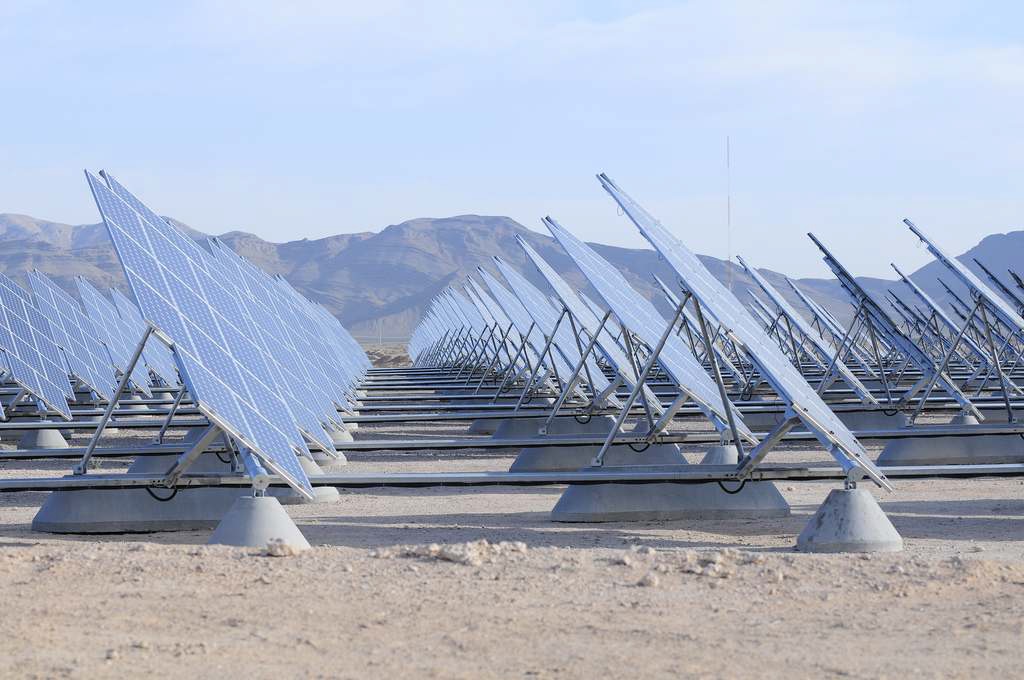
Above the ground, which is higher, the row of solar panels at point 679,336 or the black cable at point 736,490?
the row of solar panels at point 679,336

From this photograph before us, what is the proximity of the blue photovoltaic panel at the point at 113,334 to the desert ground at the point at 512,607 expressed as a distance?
16.1 meters

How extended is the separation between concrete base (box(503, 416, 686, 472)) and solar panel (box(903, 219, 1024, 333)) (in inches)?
140

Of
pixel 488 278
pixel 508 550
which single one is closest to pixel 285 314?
pixel 488 278

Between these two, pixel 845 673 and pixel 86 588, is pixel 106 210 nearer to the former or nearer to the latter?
pixel 86 588

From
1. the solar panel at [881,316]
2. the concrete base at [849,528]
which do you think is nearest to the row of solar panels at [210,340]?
the concrete base at [849,528]

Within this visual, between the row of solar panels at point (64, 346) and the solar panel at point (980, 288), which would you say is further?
the row of solar panels at point (64, 346)

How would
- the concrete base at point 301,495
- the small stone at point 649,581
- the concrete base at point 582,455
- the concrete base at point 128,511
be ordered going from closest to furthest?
the small stone at point 649,581 → the concrete base at point 128,511 → the concrete base at point 301,495 → the concrete base at point 582,455

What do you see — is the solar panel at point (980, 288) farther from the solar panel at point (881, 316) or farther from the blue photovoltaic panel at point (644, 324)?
the blue photovoltaic panel at point (644, 324)

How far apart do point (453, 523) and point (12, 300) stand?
13116 mm

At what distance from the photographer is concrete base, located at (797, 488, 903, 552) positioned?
8500mm

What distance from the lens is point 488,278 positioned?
27.7m

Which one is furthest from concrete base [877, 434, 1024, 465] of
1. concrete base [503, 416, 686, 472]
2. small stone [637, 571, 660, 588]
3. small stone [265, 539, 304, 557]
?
small stone [265, 539, 304, 557]

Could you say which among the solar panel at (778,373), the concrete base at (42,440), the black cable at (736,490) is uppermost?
the solar panel at (778,373)

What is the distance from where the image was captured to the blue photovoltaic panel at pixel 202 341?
8.66 metres
